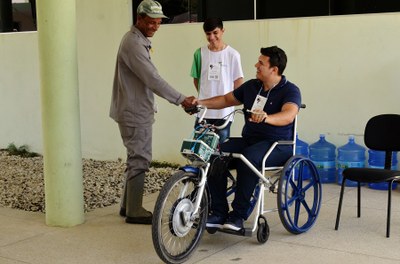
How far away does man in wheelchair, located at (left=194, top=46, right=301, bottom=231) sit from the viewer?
170 inches

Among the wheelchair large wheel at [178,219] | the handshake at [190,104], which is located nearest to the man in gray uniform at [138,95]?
the handshake at [190,104]

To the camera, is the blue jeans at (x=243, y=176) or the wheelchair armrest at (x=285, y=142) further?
the wheelchair armrest at (x=285, y=142)

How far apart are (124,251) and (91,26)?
15.4ft

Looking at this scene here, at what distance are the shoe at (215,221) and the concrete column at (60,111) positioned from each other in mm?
1307

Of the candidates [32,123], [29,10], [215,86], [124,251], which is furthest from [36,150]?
[124,251]

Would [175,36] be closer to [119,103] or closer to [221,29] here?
[221,29]

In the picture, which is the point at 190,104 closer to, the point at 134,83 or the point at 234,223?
the point at 134,83

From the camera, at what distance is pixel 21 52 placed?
Answer: 9.15 m

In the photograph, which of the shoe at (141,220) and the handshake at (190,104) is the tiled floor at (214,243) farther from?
the handshake at (190,104)

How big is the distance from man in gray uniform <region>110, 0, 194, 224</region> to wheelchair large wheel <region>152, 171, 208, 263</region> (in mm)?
908

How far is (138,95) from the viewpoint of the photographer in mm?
4941

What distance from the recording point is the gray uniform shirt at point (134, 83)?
4816mm

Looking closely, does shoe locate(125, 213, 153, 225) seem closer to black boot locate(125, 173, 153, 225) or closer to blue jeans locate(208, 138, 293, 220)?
black boot locate(125, 173, 153, 225)

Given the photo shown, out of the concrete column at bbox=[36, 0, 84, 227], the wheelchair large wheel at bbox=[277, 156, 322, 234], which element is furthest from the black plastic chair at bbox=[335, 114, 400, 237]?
the concrete column at bbox=[36, 0, 84, 227]
